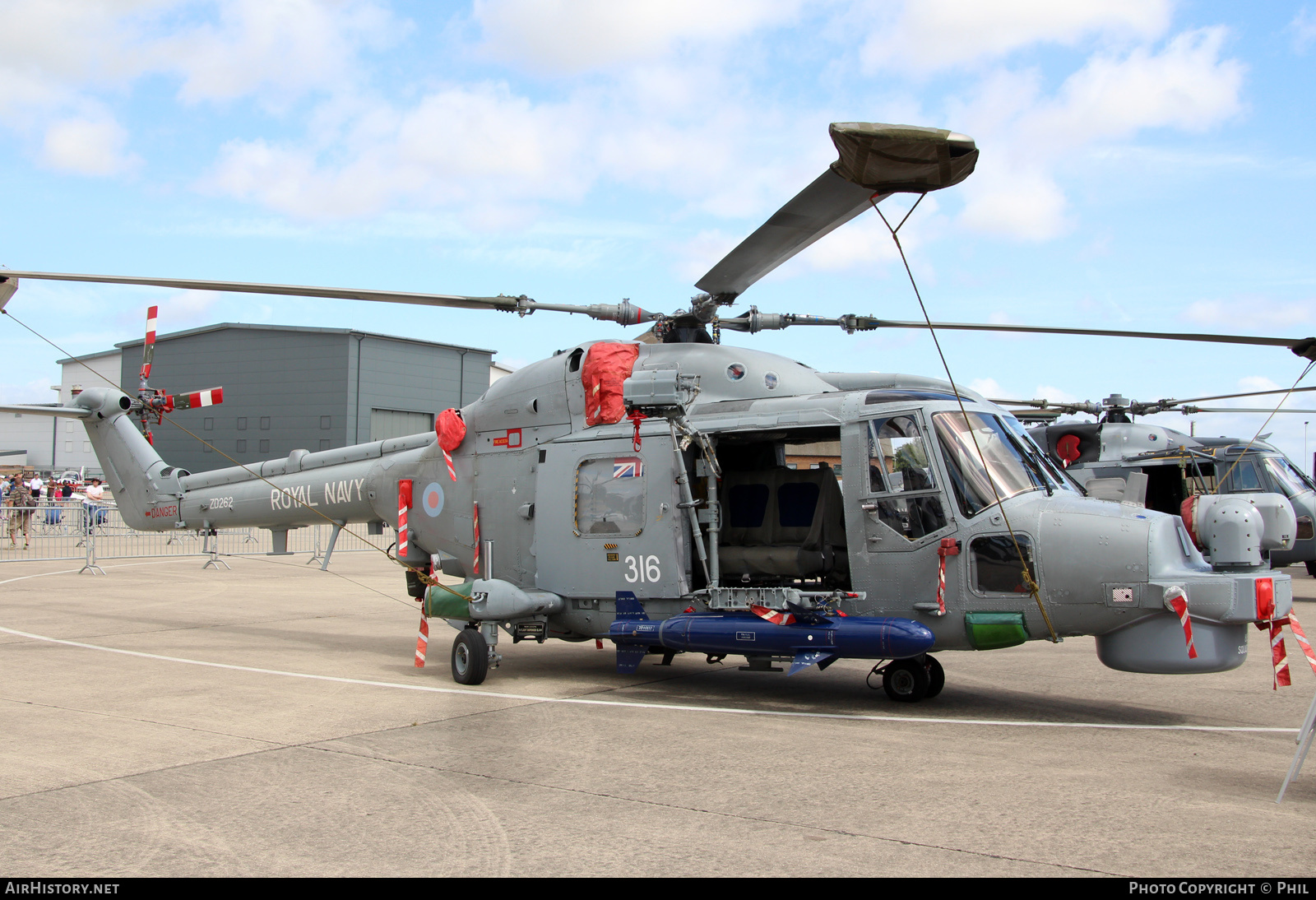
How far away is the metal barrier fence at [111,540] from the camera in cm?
2633

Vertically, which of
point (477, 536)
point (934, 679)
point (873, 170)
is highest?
point (873, 170)

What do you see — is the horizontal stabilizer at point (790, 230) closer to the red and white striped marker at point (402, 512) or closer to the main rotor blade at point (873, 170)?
the main rotor blade at point (873, 170)

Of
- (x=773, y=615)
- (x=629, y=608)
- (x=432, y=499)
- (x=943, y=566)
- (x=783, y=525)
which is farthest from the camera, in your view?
(x=432, y=499)

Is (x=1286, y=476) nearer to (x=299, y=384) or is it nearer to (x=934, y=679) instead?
(x=934, y=679)

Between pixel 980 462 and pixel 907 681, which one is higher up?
pixel 980 462

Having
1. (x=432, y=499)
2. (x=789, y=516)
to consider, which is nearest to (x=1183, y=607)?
(x=789, y=516)

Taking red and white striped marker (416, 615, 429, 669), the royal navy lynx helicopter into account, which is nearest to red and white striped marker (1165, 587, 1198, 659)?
the royal navy lynx helicopter

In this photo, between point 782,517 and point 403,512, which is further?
point 403,512

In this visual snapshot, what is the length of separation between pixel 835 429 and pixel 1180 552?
108 inches

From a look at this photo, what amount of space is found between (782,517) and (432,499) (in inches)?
158

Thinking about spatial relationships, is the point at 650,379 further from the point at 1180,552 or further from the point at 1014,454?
the point at 1180,552

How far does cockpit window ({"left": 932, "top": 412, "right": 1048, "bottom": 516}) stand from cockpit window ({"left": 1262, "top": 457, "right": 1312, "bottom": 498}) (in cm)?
1298

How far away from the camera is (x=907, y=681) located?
27.6 feet

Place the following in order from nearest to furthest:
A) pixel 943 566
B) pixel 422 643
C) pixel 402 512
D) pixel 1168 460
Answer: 1. pixel 943 566
2. pixel 422 643
3. pixel 402 512
4. pixel 1168 460
